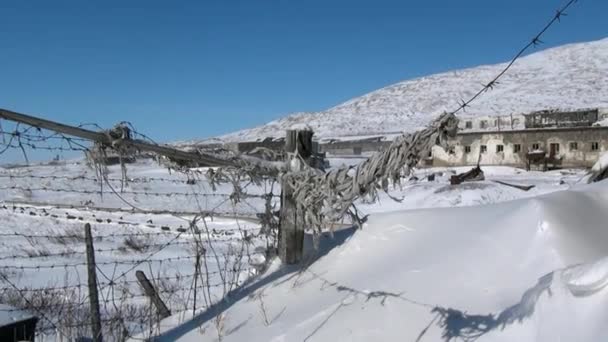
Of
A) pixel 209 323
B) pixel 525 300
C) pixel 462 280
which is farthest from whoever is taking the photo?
pixel 209 323

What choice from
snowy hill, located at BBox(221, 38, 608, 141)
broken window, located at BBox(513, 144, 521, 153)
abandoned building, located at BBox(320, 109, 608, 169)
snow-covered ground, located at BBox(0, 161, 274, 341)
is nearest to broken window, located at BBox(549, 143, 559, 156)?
abandoned building, located at BBox(320, 109, 608, 169)

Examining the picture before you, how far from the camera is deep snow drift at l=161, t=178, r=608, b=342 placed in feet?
8.62

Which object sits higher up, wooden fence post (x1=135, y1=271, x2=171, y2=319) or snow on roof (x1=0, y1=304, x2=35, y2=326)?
snow on roof (x1=0, y1=304, x2=35, y2=326)

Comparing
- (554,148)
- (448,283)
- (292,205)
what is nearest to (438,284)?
(448,283)

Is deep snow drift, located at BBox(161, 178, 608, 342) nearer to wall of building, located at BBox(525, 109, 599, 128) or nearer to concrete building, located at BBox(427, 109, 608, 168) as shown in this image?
concrete building, located at BBox(427, 109, 608, 168)

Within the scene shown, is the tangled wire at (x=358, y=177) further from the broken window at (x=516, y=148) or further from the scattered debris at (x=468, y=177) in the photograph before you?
the broken window at (x=516, y=148)

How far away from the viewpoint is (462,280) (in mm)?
3287

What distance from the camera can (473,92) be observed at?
79.0m

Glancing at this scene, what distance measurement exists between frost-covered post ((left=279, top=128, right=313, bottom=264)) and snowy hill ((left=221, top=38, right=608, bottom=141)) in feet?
181

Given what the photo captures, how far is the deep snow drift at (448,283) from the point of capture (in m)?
2.63

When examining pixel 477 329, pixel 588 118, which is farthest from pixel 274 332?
pixel 588 118

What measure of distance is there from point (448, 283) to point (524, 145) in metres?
33.9

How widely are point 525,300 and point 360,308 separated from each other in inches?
41.0

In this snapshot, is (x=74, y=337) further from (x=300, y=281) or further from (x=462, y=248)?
(x=462, y=248)
